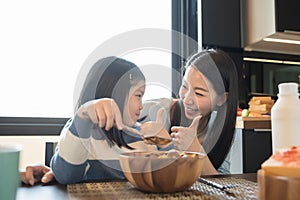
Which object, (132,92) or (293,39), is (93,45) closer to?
(132,92)

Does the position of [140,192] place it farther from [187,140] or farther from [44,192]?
[187,140]

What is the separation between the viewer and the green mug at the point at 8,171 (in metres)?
0.40

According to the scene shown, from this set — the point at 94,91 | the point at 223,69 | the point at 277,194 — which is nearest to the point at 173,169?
the point at 277,194

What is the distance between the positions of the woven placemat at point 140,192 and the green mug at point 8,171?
0.56 feet

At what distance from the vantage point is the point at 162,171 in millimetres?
568

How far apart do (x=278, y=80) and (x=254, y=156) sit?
0.75m

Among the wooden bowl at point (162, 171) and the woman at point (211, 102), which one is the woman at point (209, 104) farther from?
the wooden bowl at point (162, 171)

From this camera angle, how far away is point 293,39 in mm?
2189

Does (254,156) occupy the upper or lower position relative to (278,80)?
lower

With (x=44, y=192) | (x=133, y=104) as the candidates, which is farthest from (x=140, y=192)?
(x=133, y=104)

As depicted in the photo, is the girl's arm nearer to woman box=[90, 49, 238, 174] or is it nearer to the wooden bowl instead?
the wooden bowl

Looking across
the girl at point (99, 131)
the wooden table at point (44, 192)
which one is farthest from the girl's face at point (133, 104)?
the wooden table at point (44, 192)

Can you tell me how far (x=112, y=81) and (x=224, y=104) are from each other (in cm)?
55

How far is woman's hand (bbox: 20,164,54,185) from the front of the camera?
2.43 ft
